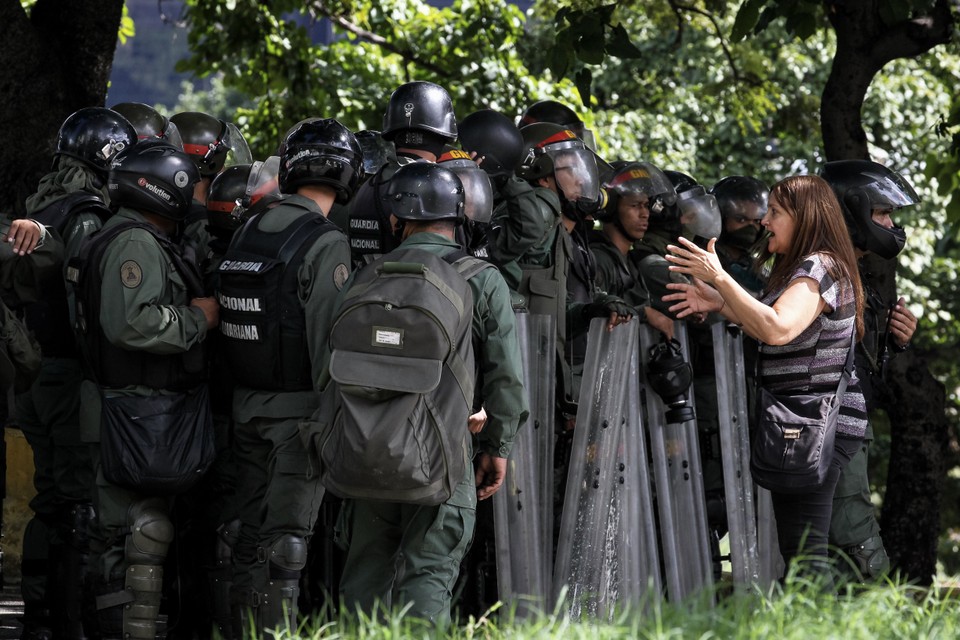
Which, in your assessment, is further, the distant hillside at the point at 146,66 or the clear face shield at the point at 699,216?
the distant hillside at the point at 146,66

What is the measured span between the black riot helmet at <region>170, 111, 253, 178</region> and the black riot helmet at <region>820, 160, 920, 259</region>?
9.78 feet

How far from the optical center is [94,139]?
20.6 feet

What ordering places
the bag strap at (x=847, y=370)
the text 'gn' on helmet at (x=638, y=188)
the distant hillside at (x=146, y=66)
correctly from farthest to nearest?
the distant hillside at (x=146, y=66), the text 'gn' on helmet at (x=638, y=188), the bag strap at (x=847, y=370)

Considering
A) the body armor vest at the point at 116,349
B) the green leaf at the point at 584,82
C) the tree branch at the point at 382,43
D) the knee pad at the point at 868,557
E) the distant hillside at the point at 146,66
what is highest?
the distant hillside at the point at 146,66

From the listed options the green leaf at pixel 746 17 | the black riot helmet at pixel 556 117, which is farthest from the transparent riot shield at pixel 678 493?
the green leaf at pixel 746 17

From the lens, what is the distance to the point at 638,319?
6379 millimetres

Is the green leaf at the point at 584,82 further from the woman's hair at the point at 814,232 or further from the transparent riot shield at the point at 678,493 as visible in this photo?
the woman's hair at the point at 814,232

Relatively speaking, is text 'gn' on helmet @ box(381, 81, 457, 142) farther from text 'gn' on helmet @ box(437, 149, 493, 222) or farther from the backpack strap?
the backpack strap

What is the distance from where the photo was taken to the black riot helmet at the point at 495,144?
6.95 meters

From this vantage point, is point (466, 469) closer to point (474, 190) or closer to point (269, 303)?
point (269, 303)

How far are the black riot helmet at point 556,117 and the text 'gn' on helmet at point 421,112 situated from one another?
158 centimetres

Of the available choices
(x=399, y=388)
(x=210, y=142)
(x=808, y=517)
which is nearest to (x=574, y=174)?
(x=210, y=142)

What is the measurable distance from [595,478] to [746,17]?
2.95 metres

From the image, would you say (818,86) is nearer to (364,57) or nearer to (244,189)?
(364,57)
